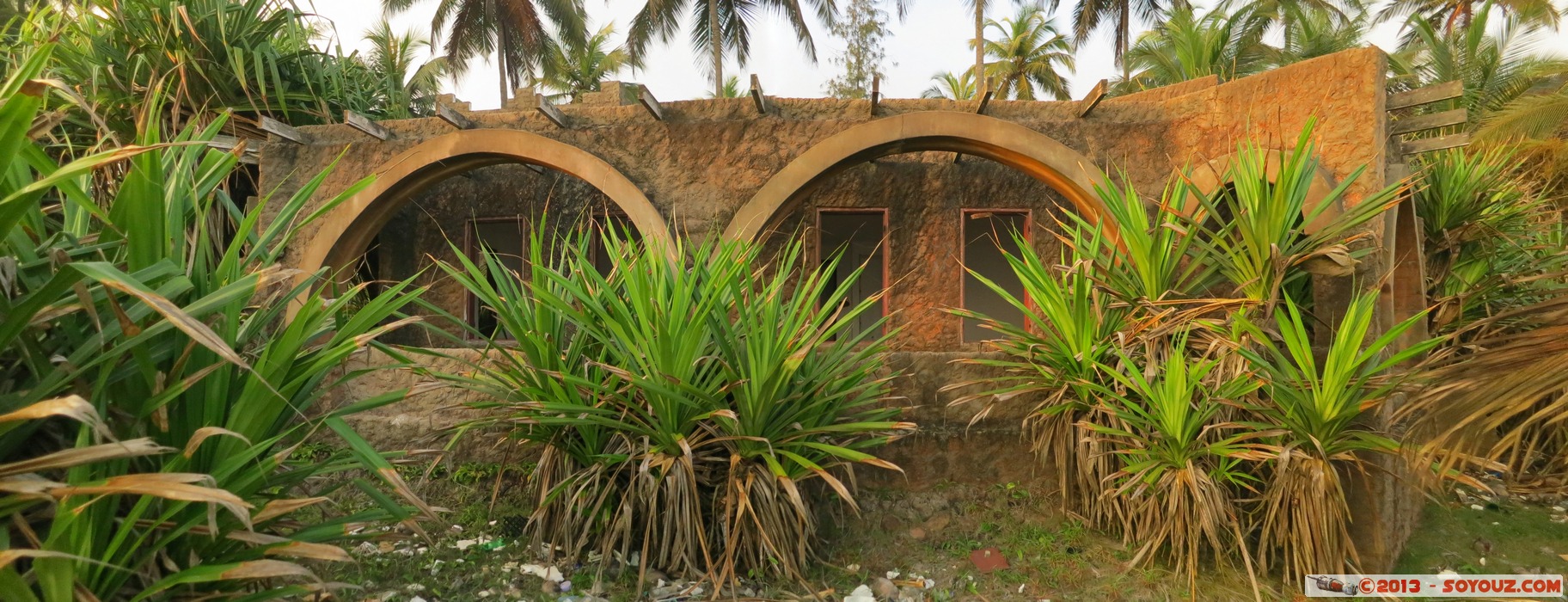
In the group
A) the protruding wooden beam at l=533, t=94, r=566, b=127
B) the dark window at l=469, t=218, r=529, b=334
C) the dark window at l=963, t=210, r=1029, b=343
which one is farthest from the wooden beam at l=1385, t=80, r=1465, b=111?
the dark window at l=469, t=218, r=529, b=334

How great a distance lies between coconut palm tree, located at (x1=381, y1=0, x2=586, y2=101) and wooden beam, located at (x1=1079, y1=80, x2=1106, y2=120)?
48.5ft

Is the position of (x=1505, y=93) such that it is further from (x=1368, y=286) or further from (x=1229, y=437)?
(x=1229, y=437)

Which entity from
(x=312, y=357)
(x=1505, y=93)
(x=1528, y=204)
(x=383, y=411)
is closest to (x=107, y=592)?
(x=312, y=357)

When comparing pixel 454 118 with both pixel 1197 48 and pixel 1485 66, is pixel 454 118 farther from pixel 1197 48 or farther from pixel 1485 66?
pixel 1485 66

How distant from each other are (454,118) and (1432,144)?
6.22m

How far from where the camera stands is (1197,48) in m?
11.8

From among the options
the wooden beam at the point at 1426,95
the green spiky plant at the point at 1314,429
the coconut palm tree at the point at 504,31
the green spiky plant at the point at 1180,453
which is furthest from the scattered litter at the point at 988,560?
the coconut palm tree at the point at 504,31

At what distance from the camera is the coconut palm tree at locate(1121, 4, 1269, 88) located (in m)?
11.8

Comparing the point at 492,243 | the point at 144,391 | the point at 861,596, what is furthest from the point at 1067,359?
the point at 492,243

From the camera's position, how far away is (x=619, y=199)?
18.4 feet

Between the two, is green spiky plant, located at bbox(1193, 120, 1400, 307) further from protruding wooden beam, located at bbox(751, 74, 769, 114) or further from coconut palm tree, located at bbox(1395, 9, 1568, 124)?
coconut palm tree, located at bbox(1395, 9, 1568, 124)

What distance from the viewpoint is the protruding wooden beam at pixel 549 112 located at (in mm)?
5508

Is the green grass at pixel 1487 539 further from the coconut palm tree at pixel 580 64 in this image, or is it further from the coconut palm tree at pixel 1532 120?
the coconut palm tree at pixel 580 64

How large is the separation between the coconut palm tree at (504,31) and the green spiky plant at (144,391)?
17.2 meters
